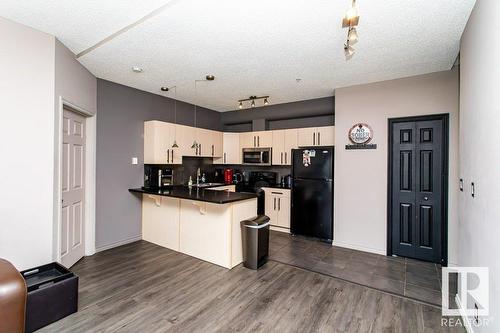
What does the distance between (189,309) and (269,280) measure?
1021 millimetres

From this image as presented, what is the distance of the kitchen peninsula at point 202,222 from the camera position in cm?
329

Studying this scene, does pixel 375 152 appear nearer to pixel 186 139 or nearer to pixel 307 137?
pixel 307 137

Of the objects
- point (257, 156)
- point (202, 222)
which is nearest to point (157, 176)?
point (202, 222)

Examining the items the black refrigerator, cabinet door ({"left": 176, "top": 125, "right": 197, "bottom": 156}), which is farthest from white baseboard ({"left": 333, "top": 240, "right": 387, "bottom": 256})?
cabinet door ({"left": 176, "top": 125, "right": 197, "bottom": 156})

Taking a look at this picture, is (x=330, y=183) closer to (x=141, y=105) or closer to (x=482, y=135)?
(x=482, y=135)

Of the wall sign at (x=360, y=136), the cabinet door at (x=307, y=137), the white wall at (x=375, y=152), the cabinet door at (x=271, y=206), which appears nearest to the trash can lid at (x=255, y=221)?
the white wall at (x=375, y=152)

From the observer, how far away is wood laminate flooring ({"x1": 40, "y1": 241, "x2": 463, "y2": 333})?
213 centimetres

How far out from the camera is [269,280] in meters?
2.97

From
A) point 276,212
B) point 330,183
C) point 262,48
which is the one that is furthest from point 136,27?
point 276,212

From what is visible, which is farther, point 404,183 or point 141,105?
point 141,105

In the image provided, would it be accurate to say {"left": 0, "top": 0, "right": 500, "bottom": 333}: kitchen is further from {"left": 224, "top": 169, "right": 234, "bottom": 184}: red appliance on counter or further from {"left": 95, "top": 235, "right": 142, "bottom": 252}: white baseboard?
{"left": 224, "top": 169, "right": 234, "bottom": 184}: red appliance on counter

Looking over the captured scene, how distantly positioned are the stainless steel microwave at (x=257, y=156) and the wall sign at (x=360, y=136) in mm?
1816

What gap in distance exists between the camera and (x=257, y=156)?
5531 millimetres

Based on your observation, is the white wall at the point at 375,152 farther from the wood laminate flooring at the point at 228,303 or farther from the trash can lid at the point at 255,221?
the trash can lid at the point at 255,221
